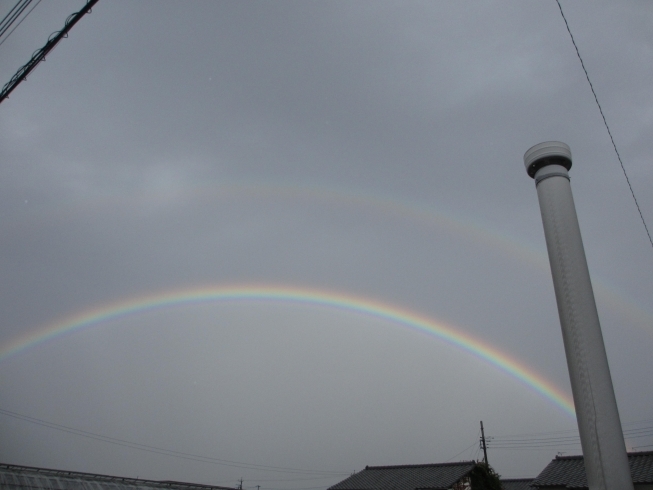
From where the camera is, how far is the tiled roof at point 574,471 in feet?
84.9

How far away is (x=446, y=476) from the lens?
35156 millimetres

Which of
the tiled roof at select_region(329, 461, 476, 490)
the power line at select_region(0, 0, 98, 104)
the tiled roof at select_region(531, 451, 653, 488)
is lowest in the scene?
the tiled roof at select_region(531, 451, 653, 488)

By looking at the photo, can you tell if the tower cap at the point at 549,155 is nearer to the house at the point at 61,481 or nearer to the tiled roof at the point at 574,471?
the tiled roof at the point at 574,471

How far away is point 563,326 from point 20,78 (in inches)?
661

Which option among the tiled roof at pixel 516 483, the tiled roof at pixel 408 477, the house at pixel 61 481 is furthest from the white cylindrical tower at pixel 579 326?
the tiled roof at pixel 516 483

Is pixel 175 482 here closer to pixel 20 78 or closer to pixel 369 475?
pixel 369 475

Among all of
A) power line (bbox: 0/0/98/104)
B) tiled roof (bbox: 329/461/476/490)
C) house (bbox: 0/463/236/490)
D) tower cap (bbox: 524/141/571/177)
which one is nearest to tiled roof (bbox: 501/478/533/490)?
tiled roof (bbox: 329/461/476/490)

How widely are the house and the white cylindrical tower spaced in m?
27.0

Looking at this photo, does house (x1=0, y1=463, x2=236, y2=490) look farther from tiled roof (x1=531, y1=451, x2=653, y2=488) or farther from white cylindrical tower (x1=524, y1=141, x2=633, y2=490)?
white cylindrical tower (x1=524, y1=141, x2=633, y2=490)

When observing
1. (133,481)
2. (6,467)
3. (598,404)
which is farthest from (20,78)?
(133,481)

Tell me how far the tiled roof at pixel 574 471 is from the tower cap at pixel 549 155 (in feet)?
53.5

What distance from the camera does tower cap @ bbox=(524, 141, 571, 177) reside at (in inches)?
719

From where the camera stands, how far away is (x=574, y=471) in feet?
97.2

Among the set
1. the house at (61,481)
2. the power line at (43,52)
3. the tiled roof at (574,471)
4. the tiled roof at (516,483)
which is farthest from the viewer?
the tiled roof at (516,483)
